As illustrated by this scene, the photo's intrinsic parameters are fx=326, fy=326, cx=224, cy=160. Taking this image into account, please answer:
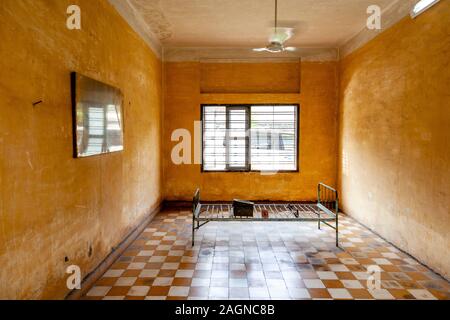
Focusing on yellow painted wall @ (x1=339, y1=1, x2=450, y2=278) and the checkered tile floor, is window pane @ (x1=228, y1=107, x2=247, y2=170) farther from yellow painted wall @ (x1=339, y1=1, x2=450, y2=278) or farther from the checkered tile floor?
yellow painted wall @ (x1=339, y1=1, x2=450, y2=278)

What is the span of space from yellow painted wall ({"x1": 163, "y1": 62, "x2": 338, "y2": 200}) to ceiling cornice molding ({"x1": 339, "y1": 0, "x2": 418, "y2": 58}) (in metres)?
→ 0.99

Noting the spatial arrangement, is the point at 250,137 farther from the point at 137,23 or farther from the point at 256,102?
the point at 137,23

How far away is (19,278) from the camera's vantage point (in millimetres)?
2330

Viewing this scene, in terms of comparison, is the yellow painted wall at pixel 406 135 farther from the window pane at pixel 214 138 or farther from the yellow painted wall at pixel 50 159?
the yellow painted wall at pixel 50 159

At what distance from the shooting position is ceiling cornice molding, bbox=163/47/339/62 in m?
7.43

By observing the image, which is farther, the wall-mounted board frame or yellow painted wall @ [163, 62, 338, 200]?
yellow painted wall @ [163, 62, 338, 200]

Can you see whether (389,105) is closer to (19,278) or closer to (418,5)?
(418,5)

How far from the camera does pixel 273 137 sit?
25.3ft

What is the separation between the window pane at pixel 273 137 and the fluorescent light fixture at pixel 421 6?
3.52 m

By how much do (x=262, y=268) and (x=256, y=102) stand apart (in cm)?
443

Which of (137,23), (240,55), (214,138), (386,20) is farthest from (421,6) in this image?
(214,138)

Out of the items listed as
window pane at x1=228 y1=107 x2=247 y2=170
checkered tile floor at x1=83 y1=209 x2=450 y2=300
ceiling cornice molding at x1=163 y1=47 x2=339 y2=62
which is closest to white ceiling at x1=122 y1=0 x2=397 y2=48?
ceiling cornice molding at x1=163 y1=47 x2=339 y2=62

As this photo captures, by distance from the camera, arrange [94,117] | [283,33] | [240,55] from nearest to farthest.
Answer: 1. [94,117]
2. [283,33]
3. [240,55]

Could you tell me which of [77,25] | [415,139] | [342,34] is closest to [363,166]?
[415,139]
